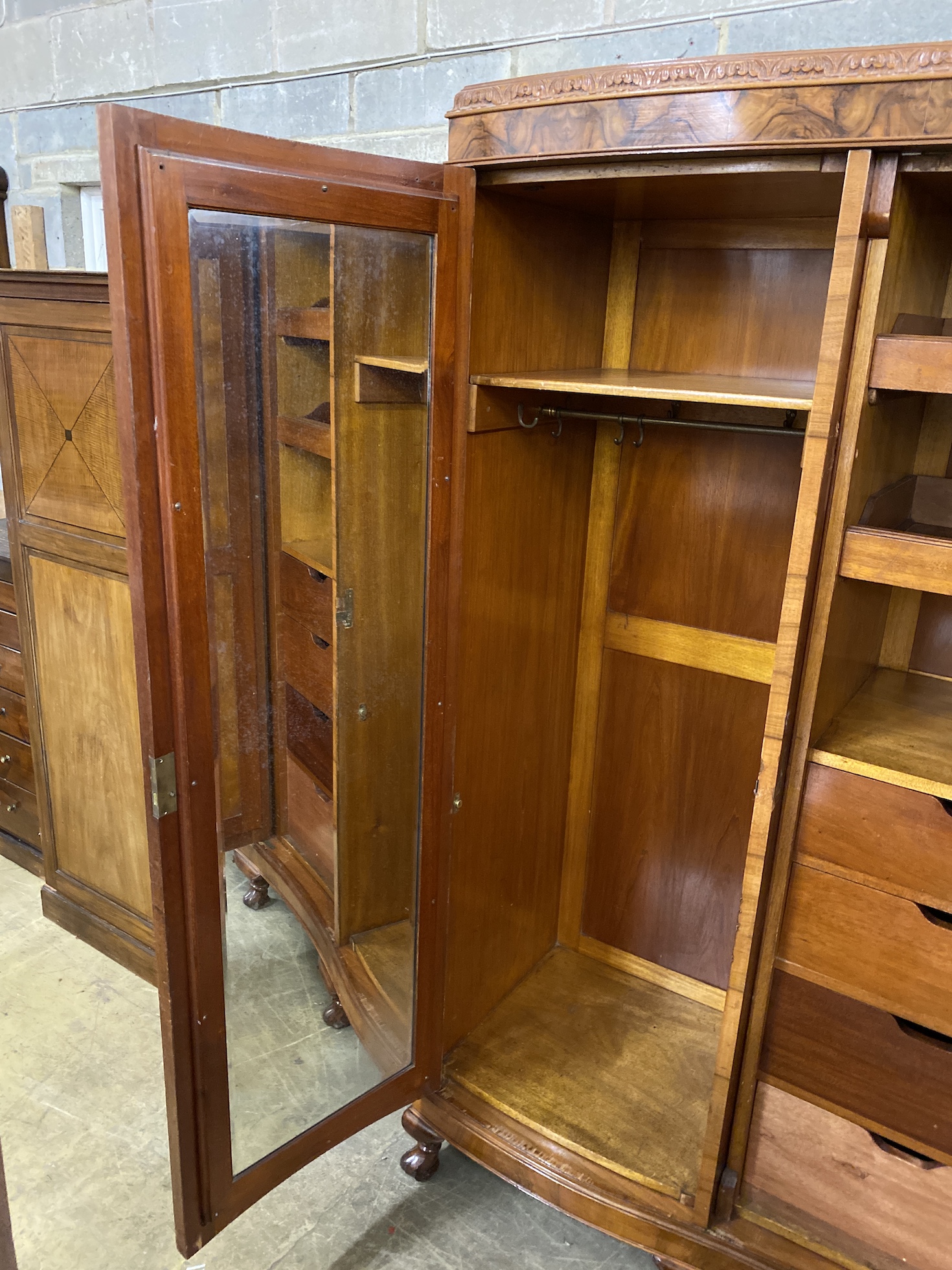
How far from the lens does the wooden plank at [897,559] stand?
1.13 meters

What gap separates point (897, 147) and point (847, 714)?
77cm

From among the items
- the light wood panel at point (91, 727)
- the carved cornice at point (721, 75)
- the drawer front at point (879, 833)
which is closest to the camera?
the carved cornice at point (721, 75)

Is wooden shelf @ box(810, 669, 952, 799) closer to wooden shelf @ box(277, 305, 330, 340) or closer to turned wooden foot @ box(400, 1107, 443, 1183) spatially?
wooden shelf @ box(277, 305, 330, 340)

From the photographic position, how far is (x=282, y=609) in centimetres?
135

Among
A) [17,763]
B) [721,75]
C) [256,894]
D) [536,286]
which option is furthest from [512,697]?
[17,763]

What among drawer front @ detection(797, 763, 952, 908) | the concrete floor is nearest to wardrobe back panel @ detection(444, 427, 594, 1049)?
the concrete floor

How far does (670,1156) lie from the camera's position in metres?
1.61

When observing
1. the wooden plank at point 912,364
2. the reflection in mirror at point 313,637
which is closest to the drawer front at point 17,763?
the reflection in mirror at point 313,637

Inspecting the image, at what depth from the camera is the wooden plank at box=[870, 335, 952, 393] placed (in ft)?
3.57

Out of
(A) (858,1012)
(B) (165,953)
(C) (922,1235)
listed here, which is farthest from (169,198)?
(C) (922,1235)

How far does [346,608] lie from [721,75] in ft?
2.93

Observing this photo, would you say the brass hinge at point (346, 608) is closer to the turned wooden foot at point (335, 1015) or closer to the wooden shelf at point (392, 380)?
the wooden shelf at point (392, 380)

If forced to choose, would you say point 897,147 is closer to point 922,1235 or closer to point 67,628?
point 922,1235

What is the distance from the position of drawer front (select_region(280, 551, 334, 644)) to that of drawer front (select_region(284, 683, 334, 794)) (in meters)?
0.11
